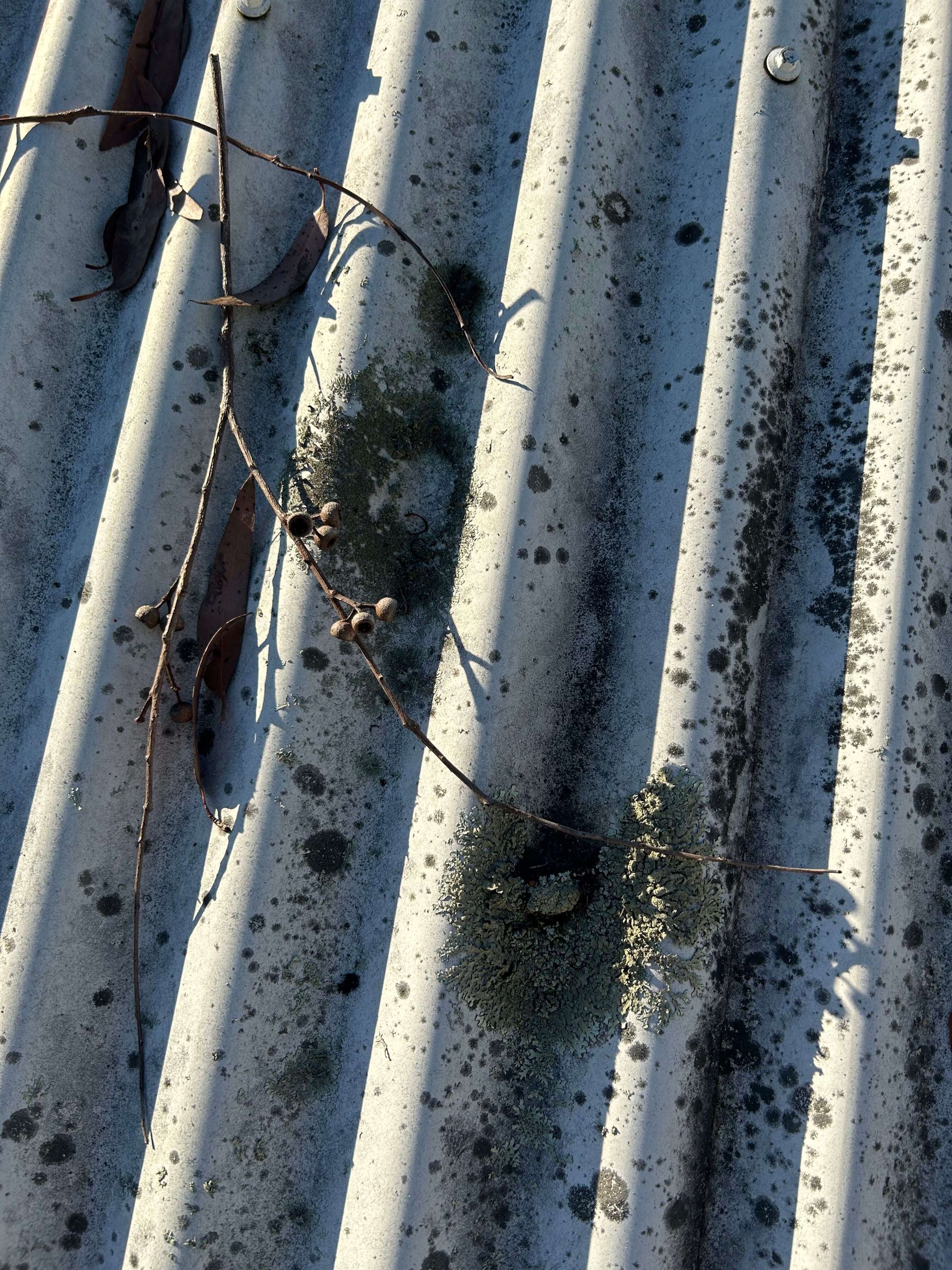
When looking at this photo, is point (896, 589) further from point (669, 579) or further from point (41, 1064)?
point (41, 1064)

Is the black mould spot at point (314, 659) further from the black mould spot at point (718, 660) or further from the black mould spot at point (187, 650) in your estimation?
the black mould spot at point (718, 660)

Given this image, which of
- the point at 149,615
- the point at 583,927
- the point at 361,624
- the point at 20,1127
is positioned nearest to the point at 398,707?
the point at 361,624

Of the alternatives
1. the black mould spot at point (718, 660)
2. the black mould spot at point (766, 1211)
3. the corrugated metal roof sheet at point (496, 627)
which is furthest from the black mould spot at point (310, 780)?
the black mould spot at point (766, 1211)

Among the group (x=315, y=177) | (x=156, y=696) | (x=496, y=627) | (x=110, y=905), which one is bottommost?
(x=110, y=905)

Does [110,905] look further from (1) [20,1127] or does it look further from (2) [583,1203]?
(2) [583,1203]

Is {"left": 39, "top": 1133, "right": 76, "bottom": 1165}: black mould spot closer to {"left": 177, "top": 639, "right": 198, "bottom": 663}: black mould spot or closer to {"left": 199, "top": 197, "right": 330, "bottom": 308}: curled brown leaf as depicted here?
{"left": 177, "top": 639, "right": 198, "bottom": 663}: black mould spot

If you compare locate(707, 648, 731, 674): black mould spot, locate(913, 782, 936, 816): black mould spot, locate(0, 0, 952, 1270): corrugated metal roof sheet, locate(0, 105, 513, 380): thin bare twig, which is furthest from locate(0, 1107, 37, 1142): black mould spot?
locate(913, 782, 936, 816): black mould spot
